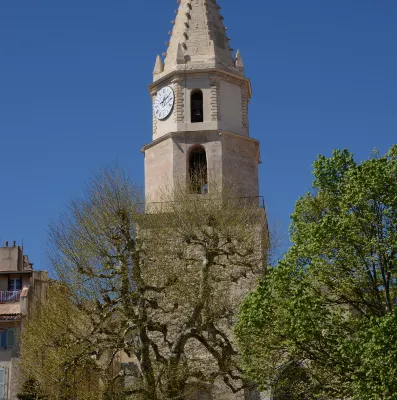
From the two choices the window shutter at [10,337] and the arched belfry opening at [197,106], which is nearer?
the arched belfry opening at [197,106]

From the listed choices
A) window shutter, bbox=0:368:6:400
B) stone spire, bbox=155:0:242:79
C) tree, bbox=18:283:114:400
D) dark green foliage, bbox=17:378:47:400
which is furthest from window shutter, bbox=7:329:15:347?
stone spire, bbox=155:0:242:79

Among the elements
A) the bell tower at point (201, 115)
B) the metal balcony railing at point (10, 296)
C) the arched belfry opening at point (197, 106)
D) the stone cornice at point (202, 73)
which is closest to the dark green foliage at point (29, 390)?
the metal balcony railing at point (10, 296)

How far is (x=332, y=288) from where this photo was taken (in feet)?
77.1

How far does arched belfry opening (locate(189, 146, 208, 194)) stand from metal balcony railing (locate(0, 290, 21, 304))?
12.1 meters

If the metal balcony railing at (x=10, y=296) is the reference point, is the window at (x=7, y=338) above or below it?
below

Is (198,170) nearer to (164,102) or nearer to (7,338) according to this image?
(164,102)

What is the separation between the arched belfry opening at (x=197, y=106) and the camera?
3884 centimetres

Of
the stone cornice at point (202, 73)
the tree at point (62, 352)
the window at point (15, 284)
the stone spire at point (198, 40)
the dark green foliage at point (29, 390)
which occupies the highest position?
the stone spire at point (198, 40)

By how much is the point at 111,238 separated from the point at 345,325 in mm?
10468

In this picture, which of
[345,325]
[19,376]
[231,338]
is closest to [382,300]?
[345,325]

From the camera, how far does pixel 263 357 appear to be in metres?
23.5

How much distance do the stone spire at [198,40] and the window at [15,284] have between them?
14.3m

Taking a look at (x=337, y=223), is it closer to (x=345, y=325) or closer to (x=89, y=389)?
(x=345, y=325)

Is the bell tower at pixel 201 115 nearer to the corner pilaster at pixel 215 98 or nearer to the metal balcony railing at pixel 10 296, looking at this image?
the corner pilaster at pixel 215 98
